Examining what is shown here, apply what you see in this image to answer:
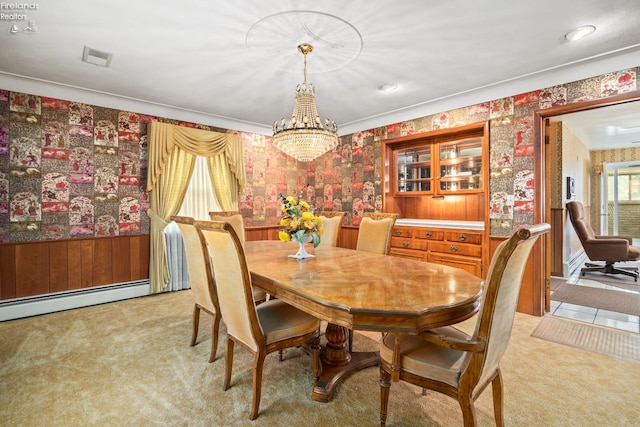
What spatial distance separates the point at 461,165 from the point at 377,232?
5.78 feet

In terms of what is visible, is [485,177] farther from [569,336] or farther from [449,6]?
[449,6]

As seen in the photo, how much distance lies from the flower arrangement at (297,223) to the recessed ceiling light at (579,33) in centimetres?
237

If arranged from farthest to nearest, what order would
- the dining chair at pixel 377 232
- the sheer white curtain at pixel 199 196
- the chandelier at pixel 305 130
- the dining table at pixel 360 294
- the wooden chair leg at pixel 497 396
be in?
1. the sheer white curtain at pixel 199 196
2. the dining chair at pixel 377 232
3. the chandelier at pixel 305 130
4. the wooden chair leg at pixel 497 396
5. the dining table at pixel 360 294

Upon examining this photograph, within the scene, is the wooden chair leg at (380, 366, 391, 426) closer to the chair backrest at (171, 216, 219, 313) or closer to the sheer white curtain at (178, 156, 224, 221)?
the chair backrest at (171, 216, 219, 313)

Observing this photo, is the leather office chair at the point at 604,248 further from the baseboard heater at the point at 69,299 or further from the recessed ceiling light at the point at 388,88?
the baseboard heater at the point at 69,299

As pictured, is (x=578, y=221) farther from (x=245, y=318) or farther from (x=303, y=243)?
(x=245, y=318)

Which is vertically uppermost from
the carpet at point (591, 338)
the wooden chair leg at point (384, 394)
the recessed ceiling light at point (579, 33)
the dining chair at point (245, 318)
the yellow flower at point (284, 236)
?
the recessed ceiling light at point (579, 33)

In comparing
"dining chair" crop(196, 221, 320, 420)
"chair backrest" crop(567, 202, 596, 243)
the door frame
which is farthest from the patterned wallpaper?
"dining chair" crop(196, 221, 320, 420)

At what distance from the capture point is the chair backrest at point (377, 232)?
2.98m

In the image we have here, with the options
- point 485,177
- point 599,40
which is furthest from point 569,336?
point 599,40

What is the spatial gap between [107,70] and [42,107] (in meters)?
1.03

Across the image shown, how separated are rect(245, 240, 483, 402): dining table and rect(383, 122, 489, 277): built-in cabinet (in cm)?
172

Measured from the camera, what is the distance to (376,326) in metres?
1.36

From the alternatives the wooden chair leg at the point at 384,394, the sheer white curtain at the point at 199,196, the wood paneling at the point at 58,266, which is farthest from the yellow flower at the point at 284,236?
the wood paneling at the point at 58,266
